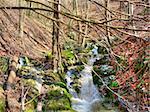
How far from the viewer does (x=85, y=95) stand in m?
13.8

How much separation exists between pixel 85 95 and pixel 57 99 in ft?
6.69

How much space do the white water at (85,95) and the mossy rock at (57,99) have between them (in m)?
0.45

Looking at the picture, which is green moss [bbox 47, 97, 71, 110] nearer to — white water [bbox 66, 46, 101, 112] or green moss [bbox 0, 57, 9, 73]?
white water [bbox 66, 46, 101, 112]

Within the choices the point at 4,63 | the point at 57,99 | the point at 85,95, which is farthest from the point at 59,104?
the point at 4,63

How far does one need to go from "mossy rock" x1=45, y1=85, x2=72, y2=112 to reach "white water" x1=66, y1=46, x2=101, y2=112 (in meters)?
0.45

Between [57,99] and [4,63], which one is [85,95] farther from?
[4,63]

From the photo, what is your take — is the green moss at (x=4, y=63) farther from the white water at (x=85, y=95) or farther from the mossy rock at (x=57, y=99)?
the white water at (x=85, y=95)

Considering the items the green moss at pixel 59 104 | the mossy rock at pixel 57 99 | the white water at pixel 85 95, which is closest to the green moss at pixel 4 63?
the mossy rock at pixel 57 99

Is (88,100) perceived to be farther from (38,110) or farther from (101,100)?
(38,110)

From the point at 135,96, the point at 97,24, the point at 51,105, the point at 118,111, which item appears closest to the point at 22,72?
the point at 51,105

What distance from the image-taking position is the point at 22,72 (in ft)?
44.2

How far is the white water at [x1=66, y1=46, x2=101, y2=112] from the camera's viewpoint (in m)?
12.5

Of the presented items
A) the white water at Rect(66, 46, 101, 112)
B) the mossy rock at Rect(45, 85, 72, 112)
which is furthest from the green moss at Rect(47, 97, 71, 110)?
the white water at Rect(66, 46, 101, 112)

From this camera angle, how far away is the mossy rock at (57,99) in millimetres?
11617
